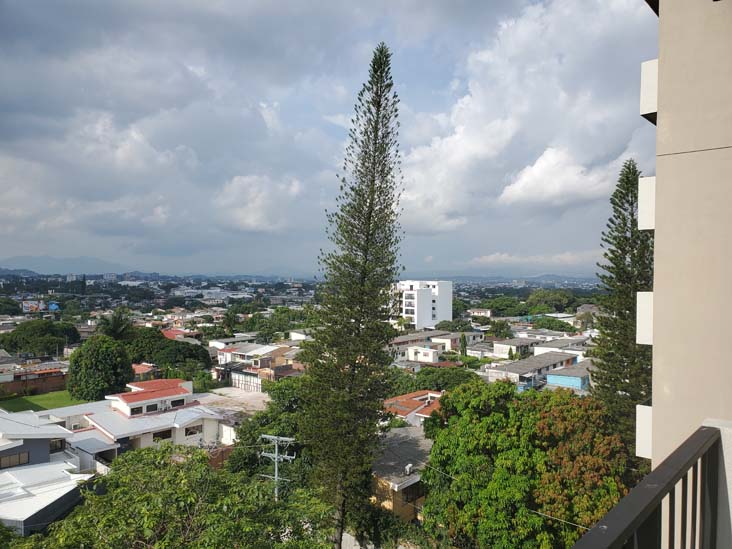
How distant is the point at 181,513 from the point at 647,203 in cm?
414

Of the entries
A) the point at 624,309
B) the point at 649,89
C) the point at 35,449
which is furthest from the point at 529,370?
the point at 649,89

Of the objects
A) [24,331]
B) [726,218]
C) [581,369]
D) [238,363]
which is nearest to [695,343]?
[726,218]

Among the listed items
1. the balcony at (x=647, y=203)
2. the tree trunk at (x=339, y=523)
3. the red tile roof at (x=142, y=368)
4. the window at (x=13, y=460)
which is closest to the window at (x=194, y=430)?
the window at (x=13, y=460)

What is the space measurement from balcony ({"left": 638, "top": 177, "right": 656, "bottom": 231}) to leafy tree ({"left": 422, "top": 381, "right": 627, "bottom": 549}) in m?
4.79

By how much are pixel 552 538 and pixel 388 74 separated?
7.62 meters

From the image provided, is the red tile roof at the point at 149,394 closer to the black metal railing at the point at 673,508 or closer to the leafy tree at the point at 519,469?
the leafy tree at the point at 519,469

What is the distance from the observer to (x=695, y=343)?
2135 millimetres

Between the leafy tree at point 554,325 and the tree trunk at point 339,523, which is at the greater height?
the leafy tree at point 554,325

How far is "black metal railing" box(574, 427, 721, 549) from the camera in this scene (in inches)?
26.6

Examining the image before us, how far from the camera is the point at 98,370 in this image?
1839 centimetres

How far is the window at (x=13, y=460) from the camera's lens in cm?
973

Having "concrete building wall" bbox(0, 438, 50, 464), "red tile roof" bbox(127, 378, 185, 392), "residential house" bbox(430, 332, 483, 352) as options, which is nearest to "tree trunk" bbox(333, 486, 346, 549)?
"concrete building wall" bbox(0, 438, 50, 464)

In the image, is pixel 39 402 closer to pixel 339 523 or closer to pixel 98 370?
pixel 98 370

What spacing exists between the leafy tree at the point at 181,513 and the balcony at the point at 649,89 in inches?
151
